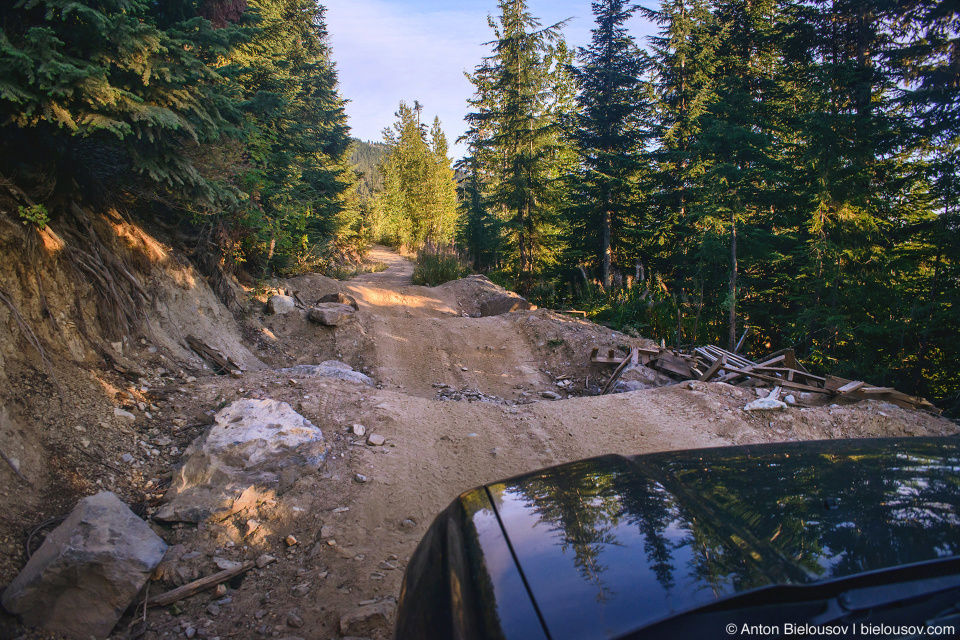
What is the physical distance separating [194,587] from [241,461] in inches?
43.7

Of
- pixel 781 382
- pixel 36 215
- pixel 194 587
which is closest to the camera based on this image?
pixel 194 587

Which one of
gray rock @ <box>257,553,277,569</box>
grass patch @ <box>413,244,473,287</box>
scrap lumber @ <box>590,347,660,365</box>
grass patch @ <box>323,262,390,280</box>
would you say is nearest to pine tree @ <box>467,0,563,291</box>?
grass patch @ <box>413,244,473,287</box>

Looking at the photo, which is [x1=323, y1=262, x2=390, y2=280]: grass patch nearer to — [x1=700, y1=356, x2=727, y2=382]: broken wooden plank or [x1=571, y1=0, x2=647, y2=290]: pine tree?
[x1=571, y1=0, x2=647, y2=290]: pine tree

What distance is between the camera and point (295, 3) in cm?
1953

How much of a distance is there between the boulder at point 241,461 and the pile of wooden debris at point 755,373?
6155 millimetres

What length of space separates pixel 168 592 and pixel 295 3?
2333cm

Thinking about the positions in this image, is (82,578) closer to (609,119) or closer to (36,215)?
(36,215)

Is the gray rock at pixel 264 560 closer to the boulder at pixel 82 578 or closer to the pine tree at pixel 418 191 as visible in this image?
the boulder at pixel 82 578

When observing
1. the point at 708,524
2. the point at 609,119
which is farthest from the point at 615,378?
the point at 609,119

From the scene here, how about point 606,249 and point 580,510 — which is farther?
point 606,249

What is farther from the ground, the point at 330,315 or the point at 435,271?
the point at 435,271

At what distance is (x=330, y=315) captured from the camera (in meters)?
10.8

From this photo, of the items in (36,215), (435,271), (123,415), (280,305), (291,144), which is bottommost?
(123,415)

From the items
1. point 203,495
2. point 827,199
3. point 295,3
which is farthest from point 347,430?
point 295,3
